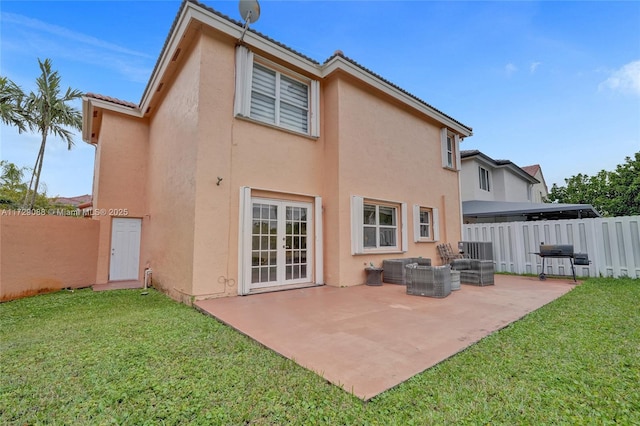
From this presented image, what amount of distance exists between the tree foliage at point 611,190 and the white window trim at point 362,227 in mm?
27751

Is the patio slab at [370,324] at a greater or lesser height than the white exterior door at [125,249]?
lesser

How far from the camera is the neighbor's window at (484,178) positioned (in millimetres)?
17922

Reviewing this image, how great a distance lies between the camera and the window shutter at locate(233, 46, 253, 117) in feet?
22.3

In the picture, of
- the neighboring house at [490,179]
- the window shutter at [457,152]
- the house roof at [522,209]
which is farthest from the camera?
the neighboring house at [490,179]

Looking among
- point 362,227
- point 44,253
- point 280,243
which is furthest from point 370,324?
point 44,253

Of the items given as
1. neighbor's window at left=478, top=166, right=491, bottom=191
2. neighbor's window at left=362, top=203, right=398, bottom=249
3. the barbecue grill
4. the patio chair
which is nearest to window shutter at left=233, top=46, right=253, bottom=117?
neighbor's window at left=362, top=203, right=398, bottom=249

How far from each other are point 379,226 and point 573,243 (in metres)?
6.85

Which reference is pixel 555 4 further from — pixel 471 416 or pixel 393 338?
pixel 471 416

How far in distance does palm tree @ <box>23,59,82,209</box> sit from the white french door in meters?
11.8

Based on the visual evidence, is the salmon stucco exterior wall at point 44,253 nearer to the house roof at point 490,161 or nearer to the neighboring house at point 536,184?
the house roof at point 490,161

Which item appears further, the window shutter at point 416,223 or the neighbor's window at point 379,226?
the window shutter at point 416,223

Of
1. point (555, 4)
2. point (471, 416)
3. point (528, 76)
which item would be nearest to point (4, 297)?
point (471, 416)

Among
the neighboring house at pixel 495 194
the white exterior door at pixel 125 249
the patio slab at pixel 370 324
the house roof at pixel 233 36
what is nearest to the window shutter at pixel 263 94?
the house roof at pixel 233 36

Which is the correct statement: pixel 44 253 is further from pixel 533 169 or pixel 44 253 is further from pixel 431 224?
pixel 533 169
